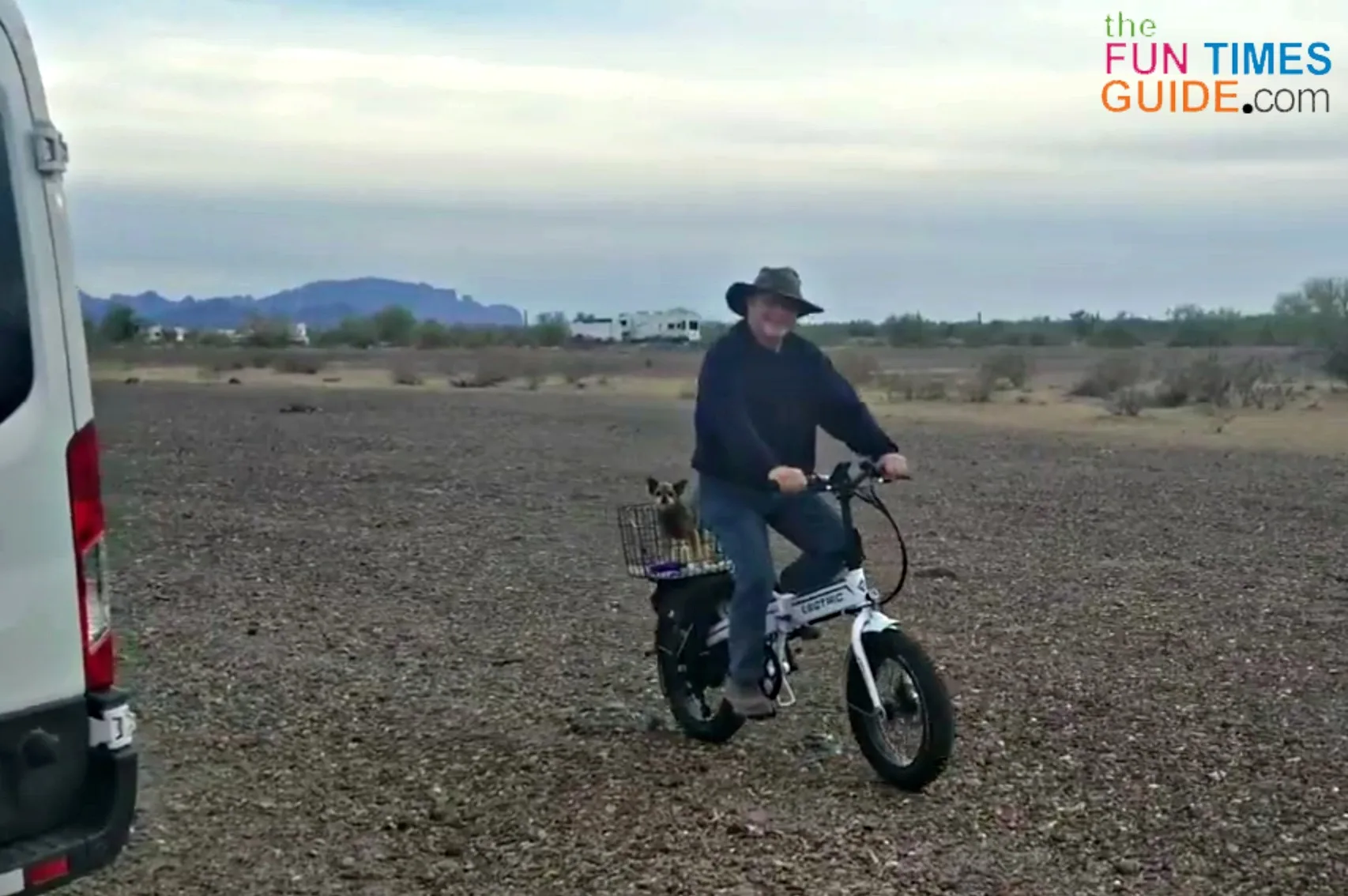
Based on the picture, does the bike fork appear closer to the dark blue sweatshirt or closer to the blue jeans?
the blue jeans

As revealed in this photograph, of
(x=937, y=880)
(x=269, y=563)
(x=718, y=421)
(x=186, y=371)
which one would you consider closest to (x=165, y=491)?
(x=269, y=563)

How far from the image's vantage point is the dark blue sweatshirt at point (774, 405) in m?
6.52

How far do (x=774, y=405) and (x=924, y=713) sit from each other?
1.29 meters

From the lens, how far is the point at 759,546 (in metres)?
6.61

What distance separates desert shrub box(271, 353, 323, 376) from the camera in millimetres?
62375

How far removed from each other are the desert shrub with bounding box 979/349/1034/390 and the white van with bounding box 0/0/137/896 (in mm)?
40994

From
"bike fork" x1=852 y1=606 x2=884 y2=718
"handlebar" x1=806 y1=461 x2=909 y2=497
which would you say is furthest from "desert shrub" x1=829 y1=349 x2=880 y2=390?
"bike fork" x1=852 y1=606 x2=884 y2=718

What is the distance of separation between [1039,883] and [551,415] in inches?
1137

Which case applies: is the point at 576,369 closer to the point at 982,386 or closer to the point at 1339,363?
the point at 982,386

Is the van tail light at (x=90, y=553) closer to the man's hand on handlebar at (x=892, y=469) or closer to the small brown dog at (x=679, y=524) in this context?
the man's hand on handlebar at (x=892, y=469)

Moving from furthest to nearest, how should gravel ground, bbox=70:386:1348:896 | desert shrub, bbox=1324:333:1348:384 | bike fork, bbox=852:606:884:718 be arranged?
desert shrub, bbox=1324:333:1348:384, bike fork, bbox=852:606:884:718, gravel ground, bbox=70:386:1348:896

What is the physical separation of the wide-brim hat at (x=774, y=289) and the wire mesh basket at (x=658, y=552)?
100cm

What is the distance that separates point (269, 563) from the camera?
12445mm

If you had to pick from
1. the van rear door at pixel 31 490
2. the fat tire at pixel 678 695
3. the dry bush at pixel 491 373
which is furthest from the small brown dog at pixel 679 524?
the dry bush at pixel 491 373
